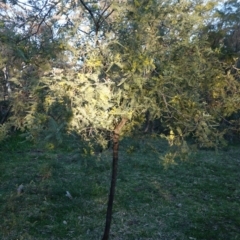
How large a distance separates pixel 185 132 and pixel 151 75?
0.61 m

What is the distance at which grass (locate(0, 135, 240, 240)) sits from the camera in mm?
4883

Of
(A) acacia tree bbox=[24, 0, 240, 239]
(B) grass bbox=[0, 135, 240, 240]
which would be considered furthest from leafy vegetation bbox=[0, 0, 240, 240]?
(B) grass bbox=[0, 135, 240, 240]

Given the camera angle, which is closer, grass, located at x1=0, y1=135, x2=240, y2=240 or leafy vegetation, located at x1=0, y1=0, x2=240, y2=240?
leafy vegetation, located at x1=0, y1=0, x2=240, y2=240

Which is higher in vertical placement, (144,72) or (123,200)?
(144,72)

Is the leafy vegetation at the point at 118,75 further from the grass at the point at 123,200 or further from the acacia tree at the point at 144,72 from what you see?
the grass at the point at 123,200

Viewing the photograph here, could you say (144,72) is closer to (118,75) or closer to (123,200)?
(118,75)

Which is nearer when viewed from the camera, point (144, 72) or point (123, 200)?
point (144, 72)

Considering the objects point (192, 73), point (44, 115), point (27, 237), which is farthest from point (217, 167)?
point (44, 115)

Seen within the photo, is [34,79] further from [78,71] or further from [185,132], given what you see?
[185,132]

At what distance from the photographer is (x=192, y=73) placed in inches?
122

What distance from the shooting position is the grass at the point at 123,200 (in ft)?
16.0

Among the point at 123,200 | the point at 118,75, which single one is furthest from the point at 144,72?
the point at 123,200

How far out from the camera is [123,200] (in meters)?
6.36

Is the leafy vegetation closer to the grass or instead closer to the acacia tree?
the acacia tree
